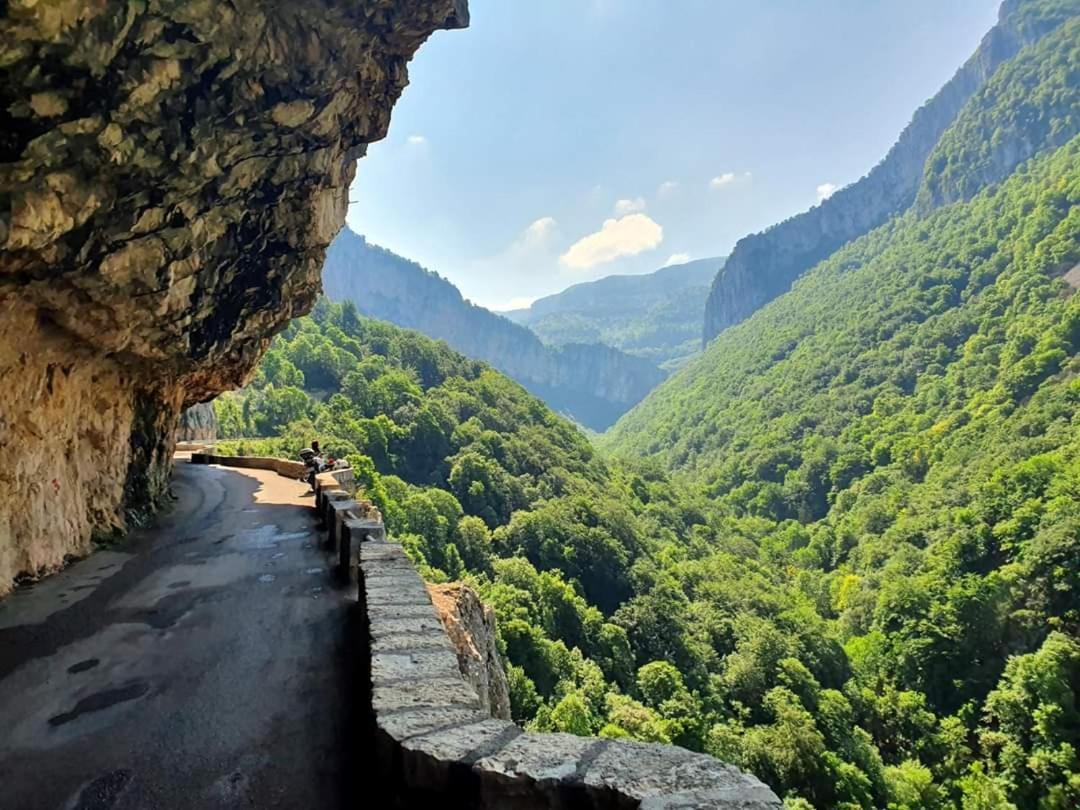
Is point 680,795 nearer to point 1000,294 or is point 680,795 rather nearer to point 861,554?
point 861,554

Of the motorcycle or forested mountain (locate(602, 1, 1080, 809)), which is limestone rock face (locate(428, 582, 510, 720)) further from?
forested mountain (locate(602, 1, 1080, 809))

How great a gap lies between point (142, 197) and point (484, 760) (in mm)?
9684

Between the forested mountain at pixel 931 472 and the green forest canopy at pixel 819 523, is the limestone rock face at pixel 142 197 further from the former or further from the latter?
the forested mountain at pixel 931 472

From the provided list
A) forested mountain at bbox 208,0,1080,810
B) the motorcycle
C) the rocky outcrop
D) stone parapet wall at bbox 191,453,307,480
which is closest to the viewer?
the motorcycle

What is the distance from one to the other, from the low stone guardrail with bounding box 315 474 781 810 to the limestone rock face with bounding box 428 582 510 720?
13.7 ft

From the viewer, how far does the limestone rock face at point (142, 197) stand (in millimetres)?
6961

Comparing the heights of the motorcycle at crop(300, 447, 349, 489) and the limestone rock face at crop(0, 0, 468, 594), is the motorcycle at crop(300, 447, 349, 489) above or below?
below

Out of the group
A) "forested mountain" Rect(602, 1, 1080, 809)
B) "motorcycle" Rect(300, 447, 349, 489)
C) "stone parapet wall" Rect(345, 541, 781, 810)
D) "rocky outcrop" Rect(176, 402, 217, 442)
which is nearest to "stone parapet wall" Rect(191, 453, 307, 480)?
"motorcycle" Rect(300, 447, 349, 489)

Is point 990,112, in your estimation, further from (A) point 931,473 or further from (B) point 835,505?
(B) point 835,505

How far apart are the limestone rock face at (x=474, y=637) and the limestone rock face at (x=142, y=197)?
663 cm

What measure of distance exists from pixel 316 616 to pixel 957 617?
5983 centimetres

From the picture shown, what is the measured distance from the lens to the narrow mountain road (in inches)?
169

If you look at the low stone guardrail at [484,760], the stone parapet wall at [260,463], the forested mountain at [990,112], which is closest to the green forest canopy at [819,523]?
the forested mountain at [990,112]

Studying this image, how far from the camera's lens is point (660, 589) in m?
67.0
